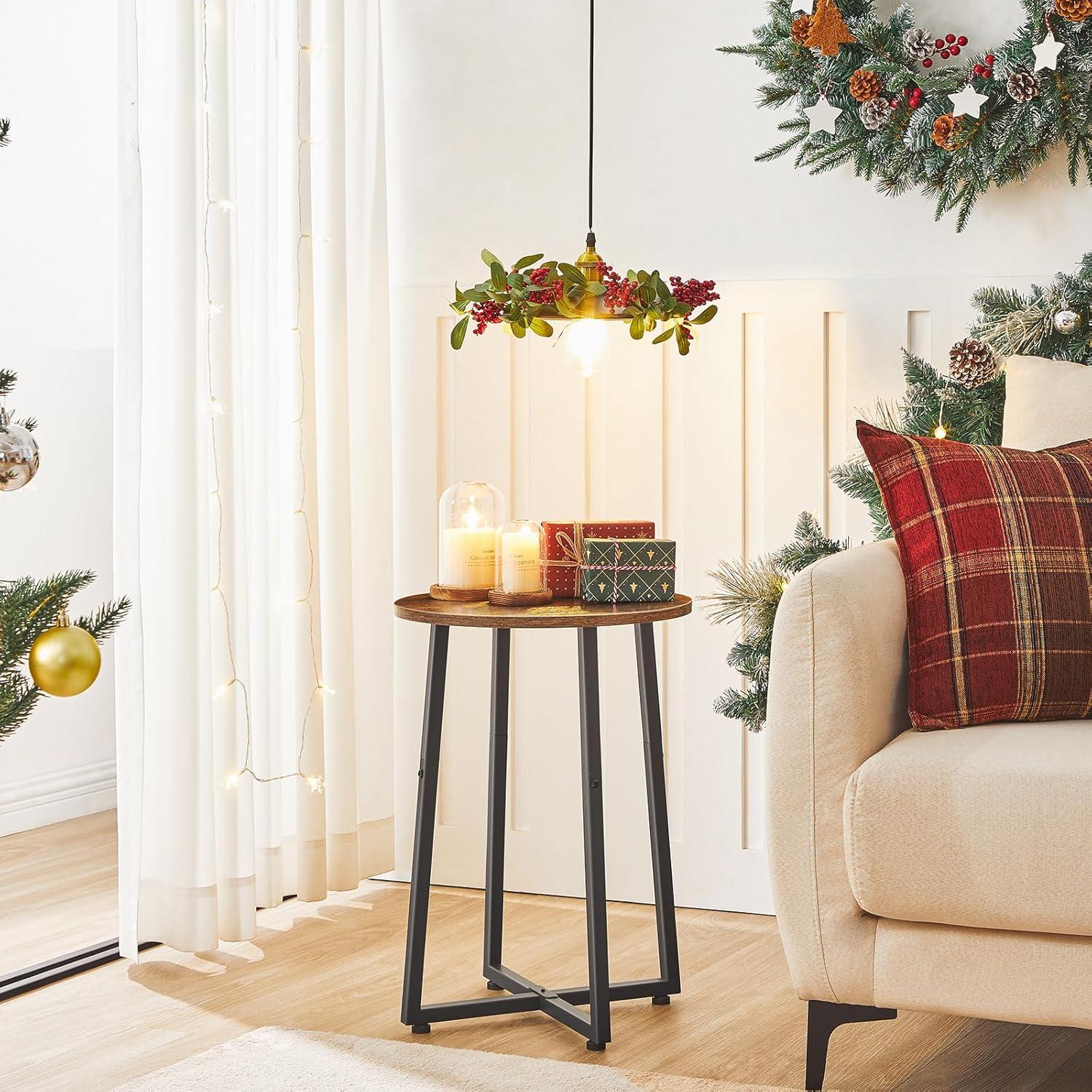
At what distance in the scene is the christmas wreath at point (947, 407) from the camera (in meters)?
2.22

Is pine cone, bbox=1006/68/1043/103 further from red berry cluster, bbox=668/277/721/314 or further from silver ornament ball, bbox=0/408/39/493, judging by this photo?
silver ornament ball, bbox=0/408/39/493

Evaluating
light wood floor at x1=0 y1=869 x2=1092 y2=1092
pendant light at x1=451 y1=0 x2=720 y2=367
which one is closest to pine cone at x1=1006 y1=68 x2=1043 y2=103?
pendant light at x1=451 y1=0 x2=720 y2=367

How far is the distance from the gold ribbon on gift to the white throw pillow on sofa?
0.69m

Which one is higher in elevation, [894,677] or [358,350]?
[358,350]

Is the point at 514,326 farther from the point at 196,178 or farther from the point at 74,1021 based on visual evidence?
the point at 74,1021

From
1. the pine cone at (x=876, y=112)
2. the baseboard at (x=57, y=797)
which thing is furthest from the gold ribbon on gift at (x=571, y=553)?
the baseboard at (x=57, y=797)

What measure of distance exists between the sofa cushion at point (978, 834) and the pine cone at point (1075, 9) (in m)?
1.26

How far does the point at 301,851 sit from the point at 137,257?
3.58 ft

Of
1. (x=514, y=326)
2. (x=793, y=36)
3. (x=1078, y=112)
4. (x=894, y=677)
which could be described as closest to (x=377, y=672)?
(x=514, y=326)

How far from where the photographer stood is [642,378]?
2.54 meters

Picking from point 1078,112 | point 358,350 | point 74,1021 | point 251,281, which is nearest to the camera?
point 74,1021

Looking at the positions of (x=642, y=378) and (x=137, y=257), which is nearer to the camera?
(x=137, y=257)

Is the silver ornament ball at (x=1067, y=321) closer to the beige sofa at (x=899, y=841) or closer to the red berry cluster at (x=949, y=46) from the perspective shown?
the red berry cluster at (x=949, y=46)

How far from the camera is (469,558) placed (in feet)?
6.35
